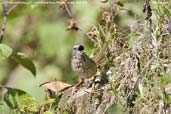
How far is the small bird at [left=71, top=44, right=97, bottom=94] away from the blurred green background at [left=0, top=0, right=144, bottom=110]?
3.85 ft

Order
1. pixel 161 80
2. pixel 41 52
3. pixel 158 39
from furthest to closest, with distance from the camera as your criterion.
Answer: pixel 41 52
pixel 158 39
pixel 161 80

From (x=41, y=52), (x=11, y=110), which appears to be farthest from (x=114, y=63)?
(x=41, y=52)

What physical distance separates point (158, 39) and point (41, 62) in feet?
6.40

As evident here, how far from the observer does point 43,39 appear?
4.34 meters

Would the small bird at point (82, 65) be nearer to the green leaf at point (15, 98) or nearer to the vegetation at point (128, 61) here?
the vegetation at point (128, 61)

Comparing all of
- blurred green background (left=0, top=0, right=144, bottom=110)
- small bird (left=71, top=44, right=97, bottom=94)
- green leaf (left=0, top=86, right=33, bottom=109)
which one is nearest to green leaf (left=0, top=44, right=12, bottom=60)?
green leaf (left=0, top=86, right=33, bottom=109)

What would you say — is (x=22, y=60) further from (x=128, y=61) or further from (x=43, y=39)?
(x=43, y=39)

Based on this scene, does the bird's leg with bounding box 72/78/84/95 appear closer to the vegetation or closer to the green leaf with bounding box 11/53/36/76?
the vegetation

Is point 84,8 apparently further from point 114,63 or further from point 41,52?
point 114,63

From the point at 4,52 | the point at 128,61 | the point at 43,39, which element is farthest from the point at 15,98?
the point at 43,39

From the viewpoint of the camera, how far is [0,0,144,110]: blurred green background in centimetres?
414

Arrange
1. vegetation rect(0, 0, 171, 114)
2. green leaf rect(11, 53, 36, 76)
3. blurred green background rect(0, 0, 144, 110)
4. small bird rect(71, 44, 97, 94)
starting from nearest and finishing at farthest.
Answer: vegetation rect(0, 0, 171, 114) → small bird rect(71, 44, 97, 94) → green leaf rect(11, 53, 36, 76) → blurred green background rect(0, 0, 144, 110)

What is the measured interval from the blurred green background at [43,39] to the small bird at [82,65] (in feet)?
3.85

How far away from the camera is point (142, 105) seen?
2.52 metres
